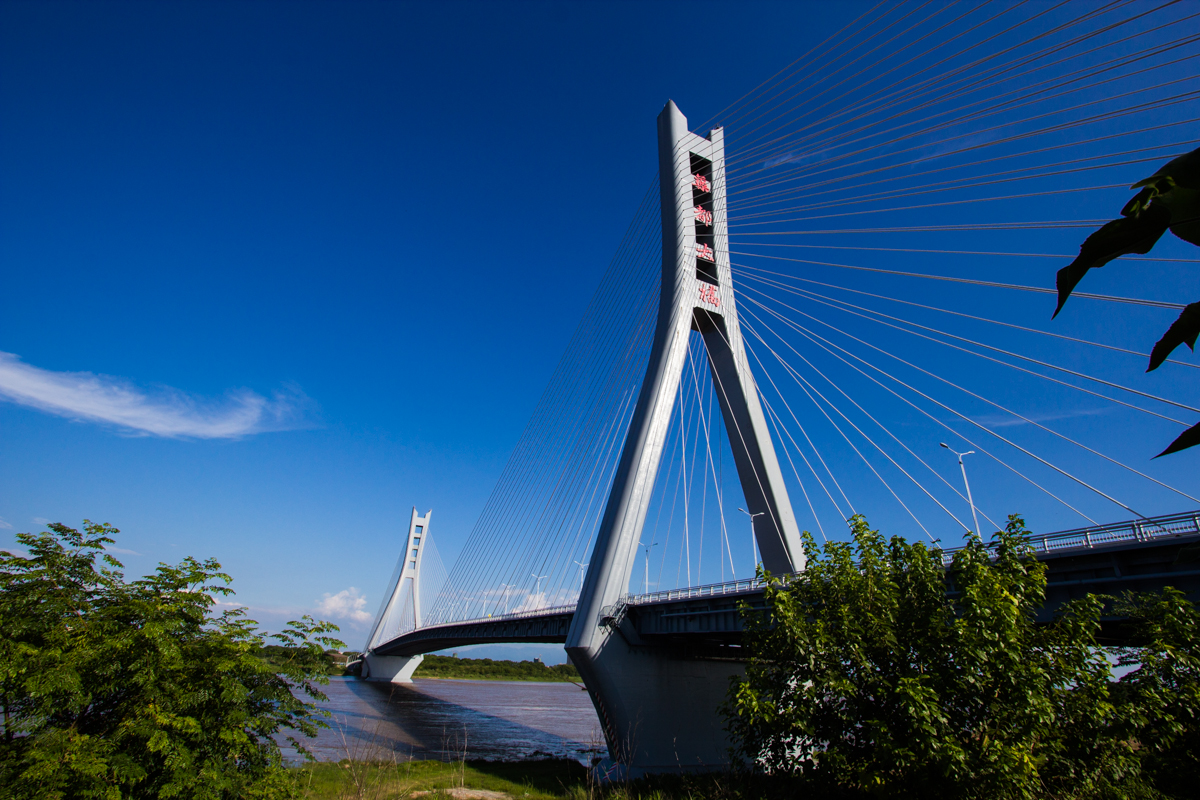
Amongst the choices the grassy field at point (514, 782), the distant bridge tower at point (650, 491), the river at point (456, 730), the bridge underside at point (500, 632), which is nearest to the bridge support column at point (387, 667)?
the river at point (456, 730)

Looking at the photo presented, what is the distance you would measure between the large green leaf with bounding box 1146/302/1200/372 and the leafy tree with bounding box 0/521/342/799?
7599mm

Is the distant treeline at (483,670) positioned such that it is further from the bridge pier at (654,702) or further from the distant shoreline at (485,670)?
the bridge pier at (654,702)

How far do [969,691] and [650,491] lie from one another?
42.8 ft

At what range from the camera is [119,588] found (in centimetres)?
702

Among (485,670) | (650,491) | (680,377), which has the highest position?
(680,377)

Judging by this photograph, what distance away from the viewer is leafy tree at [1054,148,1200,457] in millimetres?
1417

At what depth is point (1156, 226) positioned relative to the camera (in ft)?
4.75

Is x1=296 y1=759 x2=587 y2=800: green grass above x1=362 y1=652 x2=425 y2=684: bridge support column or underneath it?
underneath

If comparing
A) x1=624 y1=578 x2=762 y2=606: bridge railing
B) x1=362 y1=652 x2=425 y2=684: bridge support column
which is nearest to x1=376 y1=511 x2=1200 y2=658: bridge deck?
x1=624 y1=578 x2=762 y2=606: bridge railing

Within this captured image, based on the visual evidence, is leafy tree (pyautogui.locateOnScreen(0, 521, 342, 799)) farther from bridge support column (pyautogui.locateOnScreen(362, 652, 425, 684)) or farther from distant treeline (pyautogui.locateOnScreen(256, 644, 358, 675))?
bridge support column (pyautogui.locateOnScreen(362, 652, 425, 684))

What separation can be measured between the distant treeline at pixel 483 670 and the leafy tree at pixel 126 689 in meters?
106

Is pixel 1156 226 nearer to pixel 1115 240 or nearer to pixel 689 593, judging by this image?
pixel 1115 240

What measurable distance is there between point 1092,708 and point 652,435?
14036 mm

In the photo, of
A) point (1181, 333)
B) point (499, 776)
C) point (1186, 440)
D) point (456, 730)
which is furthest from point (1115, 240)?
point (456, 730)
